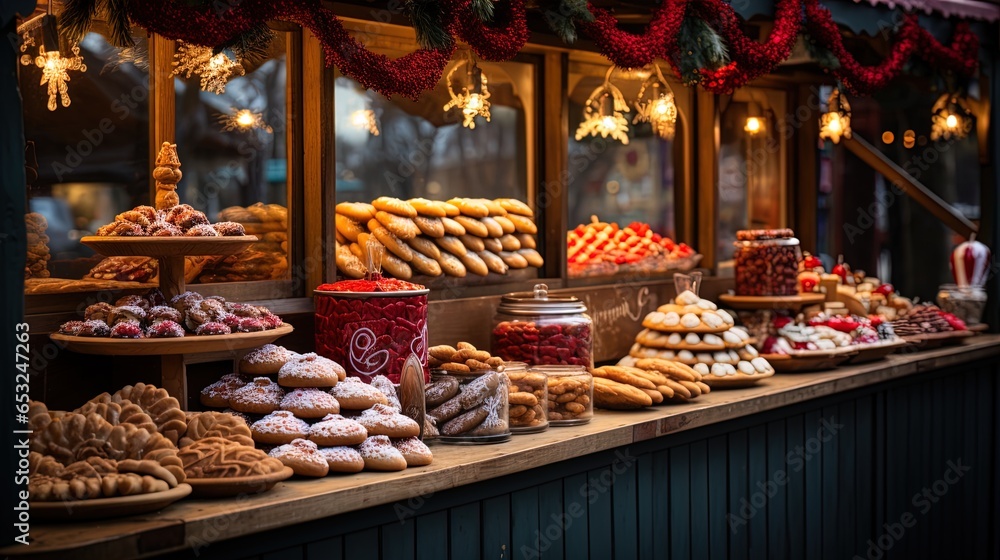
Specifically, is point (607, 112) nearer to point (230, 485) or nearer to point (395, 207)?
point (395, 207)

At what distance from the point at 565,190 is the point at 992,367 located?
10.3 ft

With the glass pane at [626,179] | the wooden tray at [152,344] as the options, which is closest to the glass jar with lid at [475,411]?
the wooden tray at [152,344]

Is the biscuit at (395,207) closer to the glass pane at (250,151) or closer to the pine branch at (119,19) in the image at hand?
the glass pane at (250,151)

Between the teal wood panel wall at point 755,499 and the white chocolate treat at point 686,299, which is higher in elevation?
the white chocolate treat at point 686,299

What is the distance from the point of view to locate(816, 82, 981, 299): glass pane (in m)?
9.84

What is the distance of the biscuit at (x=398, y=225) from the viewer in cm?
405

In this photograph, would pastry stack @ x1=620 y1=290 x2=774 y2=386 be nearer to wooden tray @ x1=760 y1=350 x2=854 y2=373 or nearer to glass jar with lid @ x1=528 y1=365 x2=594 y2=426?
wooden tray @ x1=760 y1=350 x2=854 y2=373

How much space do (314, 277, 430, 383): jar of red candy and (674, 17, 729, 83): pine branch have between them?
1682 millimetres

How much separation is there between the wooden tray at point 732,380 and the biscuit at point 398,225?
4.62 ft

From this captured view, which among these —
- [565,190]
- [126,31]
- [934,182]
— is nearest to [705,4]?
[565,190]

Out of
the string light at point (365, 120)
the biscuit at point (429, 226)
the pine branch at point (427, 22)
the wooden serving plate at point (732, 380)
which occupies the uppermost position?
the pine branch at point (427, 22)

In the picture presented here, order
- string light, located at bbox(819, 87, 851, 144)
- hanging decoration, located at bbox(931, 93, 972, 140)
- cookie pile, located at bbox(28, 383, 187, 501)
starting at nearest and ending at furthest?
1. cookie pile, located at bbox(28, 383, 187, 501)
2. string light, located at bbox(819, 87, 851, 144)
3. hanging decoration, located at bbox(931, 93, 972, 140)

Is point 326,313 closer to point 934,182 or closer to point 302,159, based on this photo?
point 302,159
